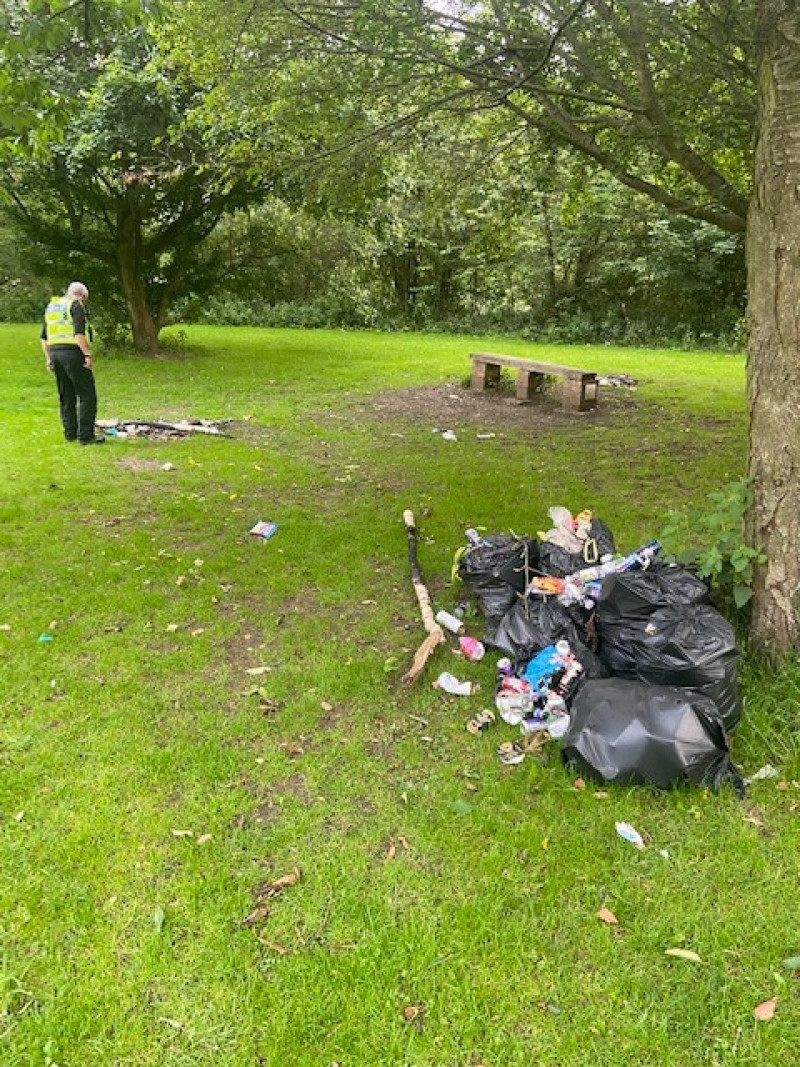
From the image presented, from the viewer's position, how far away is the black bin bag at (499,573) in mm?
4020

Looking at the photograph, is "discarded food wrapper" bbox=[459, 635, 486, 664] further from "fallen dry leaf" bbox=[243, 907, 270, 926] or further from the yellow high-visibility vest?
the yellow high-visibility vest

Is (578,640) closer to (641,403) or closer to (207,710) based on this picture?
(207,710)

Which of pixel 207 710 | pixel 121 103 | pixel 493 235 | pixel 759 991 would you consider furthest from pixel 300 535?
pixel 121 103

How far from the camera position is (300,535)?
217 inches

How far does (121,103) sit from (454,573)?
9.29 meters

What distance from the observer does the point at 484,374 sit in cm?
1160

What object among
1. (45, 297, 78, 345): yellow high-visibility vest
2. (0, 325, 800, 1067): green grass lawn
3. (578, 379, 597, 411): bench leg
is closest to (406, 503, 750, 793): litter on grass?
(0, 325, 800, 1067): green grass lawn

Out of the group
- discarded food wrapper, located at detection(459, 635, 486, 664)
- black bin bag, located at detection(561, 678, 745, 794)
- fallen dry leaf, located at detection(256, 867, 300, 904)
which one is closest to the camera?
fallen dry leaf, located at detection(256, 867, 300, 904)

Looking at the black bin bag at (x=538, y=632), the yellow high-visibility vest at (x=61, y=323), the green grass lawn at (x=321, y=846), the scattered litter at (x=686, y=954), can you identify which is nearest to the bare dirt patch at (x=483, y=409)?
the yellow high-visibility vest at (x=61, y=323)

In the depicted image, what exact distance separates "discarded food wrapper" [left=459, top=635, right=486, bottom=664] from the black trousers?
5.68 meters

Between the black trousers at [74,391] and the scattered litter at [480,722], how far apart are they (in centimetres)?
619

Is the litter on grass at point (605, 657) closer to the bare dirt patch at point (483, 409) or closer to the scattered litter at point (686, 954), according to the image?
the scattered litter at point (686, 954)

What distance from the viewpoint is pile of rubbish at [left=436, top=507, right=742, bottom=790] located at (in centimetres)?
283

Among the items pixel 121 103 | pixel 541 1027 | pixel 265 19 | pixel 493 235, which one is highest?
pixel 121 103
